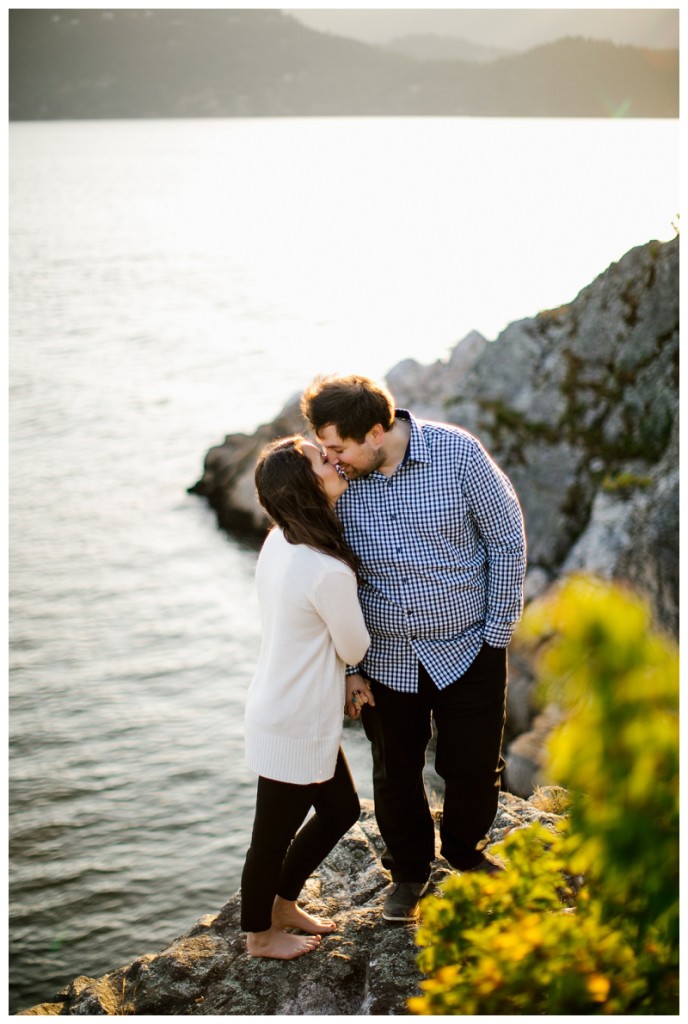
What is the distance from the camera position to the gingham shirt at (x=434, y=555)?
3.58 metres

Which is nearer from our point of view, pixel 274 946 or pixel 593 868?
pixel 593 868

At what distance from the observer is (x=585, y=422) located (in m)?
11.9

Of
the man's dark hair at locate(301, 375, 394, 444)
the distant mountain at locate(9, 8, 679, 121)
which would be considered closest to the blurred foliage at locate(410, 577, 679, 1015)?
the man's dark hair at locate(301, 375, 394, 444)

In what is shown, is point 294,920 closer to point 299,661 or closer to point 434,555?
point 299,661

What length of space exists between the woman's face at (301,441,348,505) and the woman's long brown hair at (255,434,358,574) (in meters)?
0.02

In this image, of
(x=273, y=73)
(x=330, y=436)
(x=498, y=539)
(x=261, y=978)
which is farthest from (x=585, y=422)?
(x=273, y=73)

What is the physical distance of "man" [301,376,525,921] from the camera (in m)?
3.55

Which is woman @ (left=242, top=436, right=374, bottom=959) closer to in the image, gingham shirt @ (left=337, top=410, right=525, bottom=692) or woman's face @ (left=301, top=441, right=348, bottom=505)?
woman's face @ (left=301, top=441, right=348, bottom=505)

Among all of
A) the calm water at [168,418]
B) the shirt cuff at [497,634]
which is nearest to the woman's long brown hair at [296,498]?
the shirt cuff at [497,634]

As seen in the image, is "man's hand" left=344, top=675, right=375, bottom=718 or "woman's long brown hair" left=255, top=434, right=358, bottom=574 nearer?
"woman's long brown hair" left=255, top=434, right=358, bottom=574

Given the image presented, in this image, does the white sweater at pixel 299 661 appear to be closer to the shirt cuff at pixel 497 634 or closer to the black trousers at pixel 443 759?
the black trousers at pixel 443 759

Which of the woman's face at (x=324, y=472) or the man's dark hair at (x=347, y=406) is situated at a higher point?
the man's dark hair at (x=347, y=406)

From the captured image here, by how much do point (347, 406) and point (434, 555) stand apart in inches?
28.4

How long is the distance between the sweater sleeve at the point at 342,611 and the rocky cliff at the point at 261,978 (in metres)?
1.34
